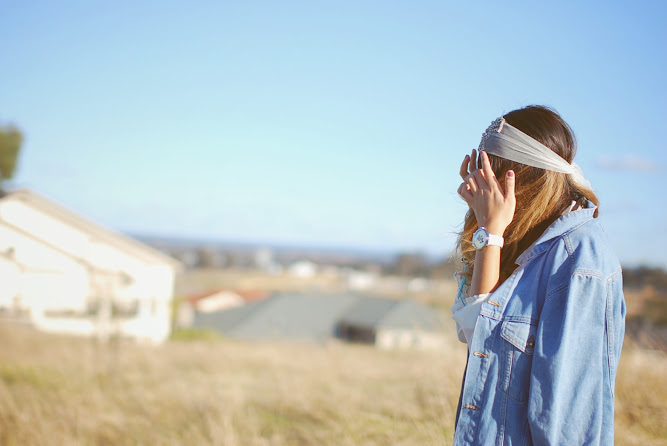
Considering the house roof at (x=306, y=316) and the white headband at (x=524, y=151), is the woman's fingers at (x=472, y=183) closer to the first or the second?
the white headband at (x=524, y=151)

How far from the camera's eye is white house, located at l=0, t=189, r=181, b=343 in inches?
147

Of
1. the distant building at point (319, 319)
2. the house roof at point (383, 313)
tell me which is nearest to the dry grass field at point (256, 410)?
the distant building at point (319, 319)

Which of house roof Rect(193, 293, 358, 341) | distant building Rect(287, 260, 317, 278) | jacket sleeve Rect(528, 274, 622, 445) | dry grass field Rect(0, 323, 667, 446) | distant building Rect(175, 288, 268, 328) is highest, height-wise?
jacket sleeve Rect(528, 274, 622, 445)

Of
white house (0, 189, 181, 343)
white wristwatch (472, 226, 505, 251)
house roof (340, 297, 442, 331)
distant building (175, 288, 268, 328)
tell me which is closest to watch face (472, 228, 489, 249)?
white wristwatch (472, 226, 505, 251)

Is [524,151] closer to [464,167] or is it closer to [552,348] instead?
[464,167]

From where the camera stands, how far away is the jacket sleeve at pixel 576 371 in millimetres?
1305

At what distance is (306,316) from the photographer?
3566cm

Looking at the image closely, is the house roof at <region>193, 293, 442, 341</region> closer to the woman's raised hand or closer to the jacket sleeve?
the woman's raised hand

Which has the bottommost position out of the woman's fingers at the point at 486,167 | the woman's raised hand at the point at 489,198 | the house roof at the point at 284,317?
the house roof at the point at 284,317

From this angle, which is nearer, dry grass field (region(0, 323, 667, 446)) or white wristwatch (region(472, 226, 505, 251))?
white wristwatch (region(472, 226, 505, 251))

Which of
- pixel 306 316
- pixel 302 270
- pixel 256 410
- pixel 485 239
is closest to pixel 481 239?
pixel 485 239

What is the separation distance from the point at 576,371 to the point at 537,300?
0.20 meters

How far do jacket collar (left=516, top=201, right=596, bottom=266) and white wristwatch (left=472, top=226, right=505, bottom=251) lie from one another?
80 mm

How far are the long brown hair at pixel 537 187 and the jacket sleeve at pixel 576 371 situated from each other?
260 millimetres
